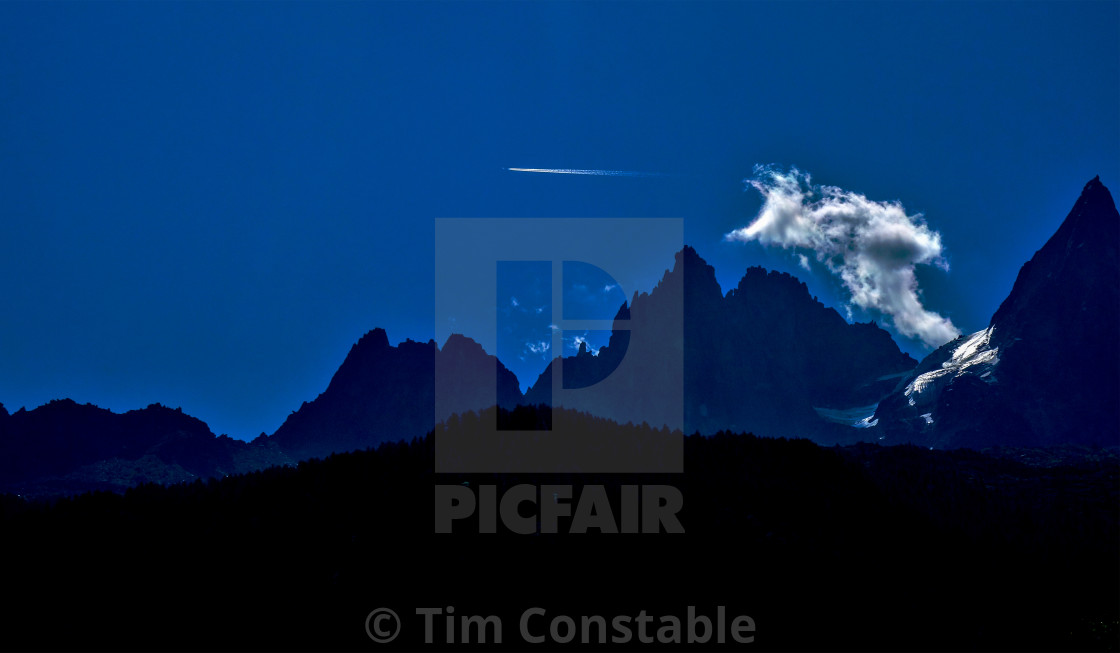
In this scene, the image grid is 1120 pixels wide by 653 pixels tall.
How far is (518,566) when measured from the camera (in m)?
82.3

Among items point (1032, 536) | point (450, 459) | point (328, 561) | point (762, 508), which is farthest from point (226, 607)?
point (1032, 536)

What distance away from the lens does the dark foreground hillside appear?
78062 mm

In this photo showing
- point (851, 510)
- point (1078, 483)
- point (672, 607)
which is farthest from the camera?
point (1078, 483)

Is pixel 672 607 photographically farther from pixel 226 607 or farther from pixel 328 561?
pixel 226 607

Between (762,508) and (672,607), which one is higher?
(762,508)

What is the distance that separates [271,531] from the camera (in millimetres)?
92312

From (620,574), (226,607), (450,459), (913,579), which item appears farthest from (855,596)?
(226,607)

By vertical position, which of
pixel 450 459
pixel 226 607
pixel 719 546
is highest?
pixel 450 459

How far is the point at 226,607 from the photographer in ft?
270

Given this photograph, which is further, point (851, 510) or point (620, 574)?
point (851, 510)

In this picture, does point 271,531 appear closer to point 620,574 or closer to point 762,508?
point 620,574

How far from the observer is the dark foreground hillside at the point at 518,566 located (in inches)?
3073

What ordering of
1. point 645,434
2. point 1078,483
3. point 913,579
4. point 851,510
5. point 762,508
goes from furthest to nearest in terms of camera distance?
point 1078,483, point 645,434, point 851,510, point 762,508, point 913,579

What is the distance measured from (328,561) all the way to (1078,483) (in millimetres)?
122051
